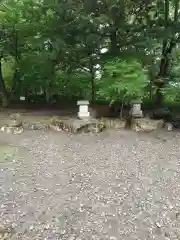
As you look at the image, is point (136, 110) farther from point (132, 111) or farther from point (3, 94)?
point (3, 94)

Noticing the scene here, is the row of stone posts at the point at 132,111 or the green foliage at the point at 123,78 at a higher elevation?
the green foliage at the point at 123,78

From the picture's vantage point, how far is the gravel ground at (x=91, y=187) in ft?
9.77

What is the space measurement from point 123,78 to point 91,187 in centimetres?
286

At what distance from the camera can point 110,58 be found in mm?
6246

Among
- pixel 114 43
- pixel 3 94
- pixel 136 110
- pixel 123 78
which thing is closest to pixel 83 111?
pixel 123 78

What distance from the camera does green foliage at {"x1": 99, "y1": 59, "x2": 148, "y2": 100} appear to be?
5707 millimetres

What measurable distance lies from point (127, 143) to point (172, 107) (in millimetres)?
2885

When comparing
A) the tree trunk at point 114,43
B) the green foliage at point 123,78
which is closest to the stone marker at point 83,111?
the green foliage at point 123,78

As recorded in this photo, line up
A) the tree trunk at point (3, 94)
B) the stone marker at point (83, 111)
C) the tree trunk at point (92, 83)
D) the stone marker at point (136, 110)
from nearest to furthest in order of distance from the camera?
the stone marker at point (83, 111), the stone marker at point (136, 110), the tree trunk at point (92, 83), the tree trunk at point (3, 94)

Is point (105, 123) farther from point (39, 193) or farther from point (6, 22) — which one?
point (6, 22)

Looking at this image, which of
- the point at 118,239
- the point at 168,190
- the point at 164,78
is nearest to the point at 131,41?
the point at 164,78

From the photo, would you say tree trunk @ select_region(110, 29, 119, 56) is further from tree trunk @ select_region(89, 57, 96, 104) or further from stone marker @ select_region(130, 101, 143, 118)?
stone marker @ select_region(130, 101, 143, 118)

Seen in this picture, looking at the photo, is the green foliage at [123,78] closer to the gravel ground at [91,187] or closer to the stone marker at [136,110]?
the stone marker at [136,110]

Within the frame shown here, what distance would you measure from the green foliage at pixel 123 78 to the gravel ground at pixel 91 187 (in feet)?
3.52
